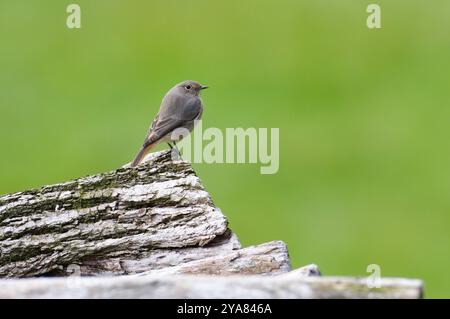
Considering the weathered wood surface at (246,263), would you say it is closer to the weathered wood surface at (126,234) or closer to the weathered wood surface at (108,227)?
the weathered wood surface at (126,234)

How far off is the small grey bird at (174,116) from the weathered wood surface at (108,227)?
367 cm

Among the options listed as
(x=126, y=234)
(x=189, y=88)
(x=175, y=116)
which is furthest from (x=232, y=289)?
(x=189, y=88)

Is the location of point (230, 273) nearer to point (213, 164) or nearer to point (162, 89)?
point (213, 164)

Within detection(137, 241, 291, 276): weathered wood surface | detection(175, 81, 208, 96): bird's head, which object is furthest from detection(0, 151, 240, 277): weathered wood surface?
detection(175, 81, 208, 96): bird's head

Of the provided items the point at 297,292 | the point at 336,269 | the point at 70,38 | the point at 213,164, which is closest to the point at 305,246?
the point at 336,269

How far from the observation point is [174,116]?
42.0 feet

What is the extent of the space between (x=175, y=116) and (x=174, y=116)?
0.01m

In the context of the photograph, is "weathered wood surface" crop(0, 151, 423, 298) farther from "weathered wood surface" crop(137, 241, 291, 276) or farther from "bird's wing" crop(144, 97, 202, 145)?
"bird's wing" crop(144, 97, 202, 145)

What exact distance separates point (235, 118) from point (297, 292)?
Result: 18.4 m

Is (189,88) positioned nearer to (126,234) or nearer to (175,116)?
(175,116)

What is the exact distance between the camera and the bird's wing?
12.5m

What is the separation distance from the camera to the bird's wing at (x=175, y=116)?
12492mm

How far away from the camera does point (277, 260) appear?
7527 millimetres

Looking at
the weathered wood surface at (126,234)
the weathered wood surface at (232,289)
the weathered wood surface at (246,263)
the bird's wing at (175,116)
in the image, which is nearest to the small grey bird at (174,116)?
the bird's wing at (175,116)
